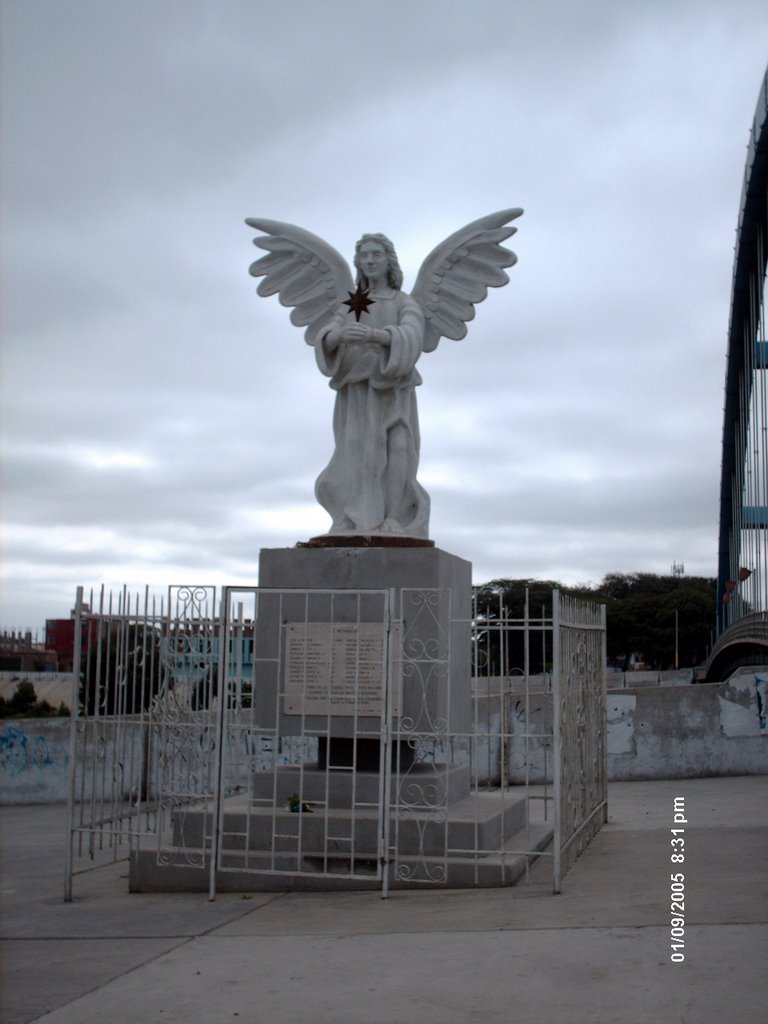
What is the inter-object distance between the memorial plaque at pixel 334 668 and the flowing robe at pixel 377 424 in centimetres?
119

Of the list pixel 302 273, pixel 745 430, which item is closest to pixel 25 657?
pixel 745 430

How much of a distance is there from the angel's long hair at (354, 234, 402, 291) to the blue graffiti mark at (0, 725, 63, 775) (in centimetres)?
924

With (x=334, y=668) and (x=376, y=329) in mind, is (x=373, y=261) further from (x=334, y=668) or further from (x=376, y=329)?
(x=334, y=668)

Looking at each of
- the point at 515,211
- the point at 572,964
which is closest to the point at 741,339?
the point at 515,211

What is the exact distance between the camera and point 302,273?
9.28 metres

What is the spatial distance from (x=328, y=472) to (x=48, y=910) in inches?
150

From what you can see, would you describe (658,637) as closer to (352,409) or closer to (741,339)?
(741,339)

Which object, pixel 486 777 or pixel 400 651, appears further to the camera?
pixel 486 777

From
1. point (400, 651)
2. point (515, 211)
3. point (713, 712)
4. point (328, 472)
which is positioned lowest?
point (713, 712)

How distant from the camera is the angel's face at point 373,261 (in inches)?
349

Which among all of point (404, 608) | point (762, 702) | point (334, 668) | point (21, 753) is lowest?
point (21, 753)

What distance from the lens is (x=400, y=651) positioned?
7.18 m

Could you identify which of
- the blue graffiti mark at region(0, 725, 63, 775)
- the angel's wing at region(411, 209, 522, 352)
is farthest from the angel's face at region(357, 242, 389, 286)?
the blue graffiti mark at region(0, 725, 63, 775)

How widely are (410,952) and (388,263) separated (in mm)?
5526
